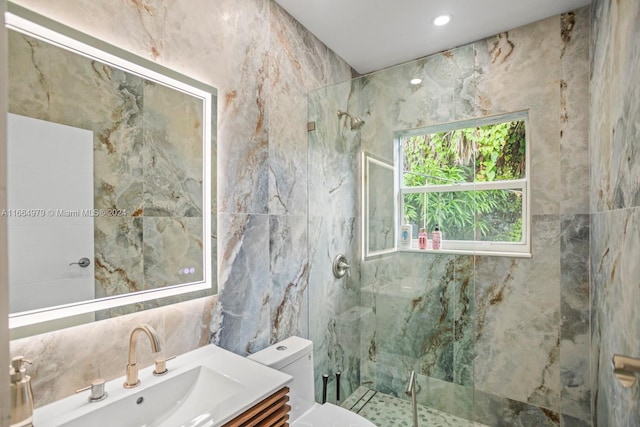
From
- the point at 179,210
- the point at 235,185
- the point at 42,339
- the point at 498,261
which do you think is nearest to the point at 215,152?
the point at 235,185

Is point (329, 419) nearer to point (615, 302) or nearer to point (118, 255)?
point (118, 255)

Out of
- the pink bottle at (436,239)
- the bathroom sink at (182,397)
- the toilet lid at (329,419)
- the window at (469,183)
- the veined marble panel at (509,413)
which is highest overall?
the window at (469,183)

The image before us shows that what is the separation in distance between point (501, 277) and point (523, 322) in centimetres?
30

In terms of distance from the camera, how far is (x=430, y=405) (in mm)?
1921

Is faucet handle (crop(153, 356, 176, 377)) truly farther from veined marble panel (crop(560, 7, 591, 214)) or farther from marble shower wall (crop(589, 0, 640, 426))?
veined marble panel (crop(560, 7, 591, 214))

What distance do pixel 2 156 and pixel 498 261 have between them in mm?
2310

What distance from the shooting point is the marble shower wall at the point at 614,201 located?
1049 mm

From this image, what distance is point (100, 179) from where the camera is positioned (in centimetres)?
101

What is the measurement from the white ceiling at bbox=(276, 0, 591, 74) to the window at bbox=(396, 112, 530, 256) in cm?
58

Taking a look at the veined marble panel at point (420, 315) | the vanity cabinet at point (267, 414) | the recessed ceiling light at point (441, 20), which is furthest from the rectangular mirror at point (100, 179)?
the recessed ceiling light at point (441, 20)

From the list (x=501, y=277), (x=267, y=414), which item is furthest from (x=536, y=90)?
(x=267, y=414)

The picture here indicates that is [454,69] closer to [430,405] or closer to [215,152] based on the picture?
[215,152]

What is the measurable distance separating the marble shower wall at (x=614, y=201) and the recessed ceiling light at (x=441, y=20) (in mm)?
735

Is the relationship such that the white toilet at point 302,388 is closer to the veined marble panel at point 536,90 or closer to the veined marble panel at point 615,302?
the veined marble panel at point 615,302
